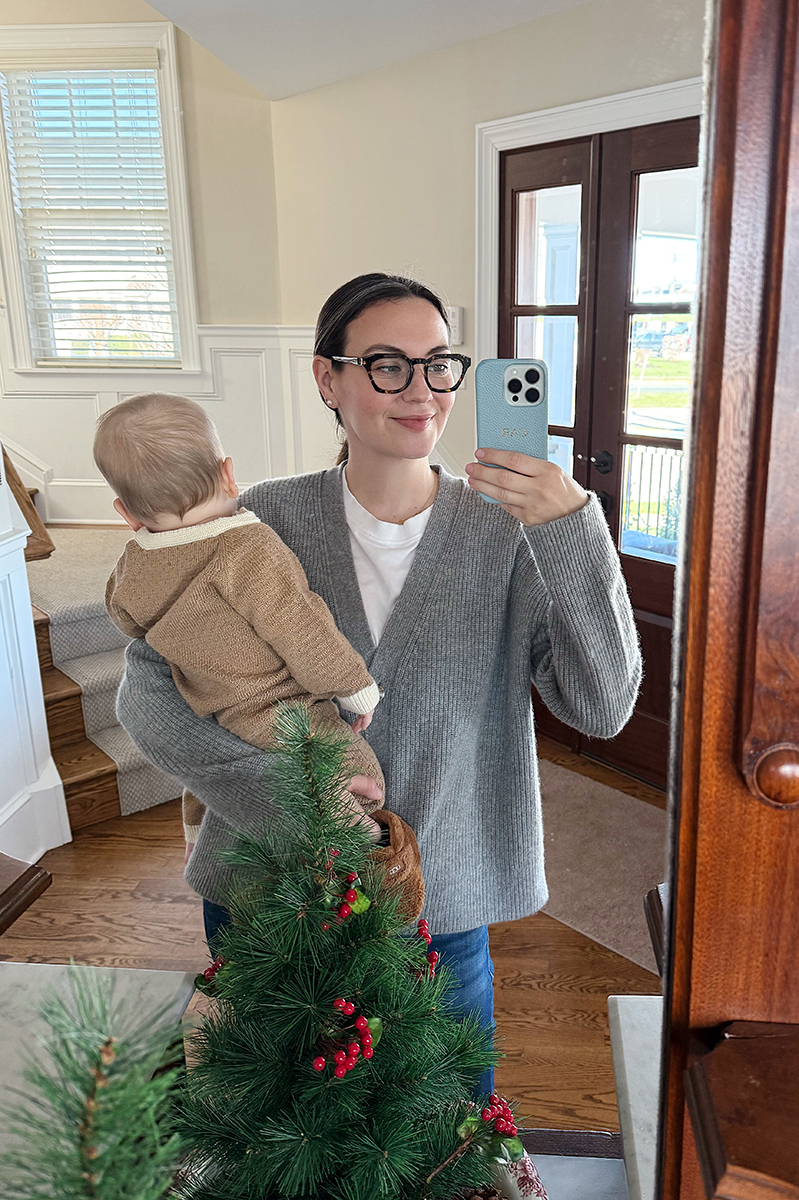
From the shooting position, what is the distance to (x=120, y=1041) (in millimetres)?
206

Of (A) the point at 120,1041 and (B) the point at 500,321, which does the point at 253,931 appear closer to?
(A) the point at 120,1041

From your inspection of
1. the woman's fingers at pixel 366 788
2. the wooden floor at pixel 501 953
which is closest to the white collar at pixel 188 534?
A: the woman's fingers at pixel 366 788

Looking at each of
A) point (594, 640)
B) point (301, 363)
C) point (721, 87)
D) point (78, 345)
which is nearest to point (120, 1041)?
point (721, 87)

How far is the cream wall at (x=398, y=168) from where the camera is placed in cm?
212

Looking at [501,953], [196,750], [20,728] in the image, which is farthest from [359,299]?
[20,728]

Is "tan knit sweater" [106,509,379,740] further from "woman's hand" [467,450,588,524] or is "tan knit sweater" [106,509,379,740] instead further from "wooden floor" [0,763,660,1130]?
"wooden floor" [0,763,660,1130]

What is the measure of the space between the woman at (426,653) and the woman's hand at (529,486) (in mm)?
110

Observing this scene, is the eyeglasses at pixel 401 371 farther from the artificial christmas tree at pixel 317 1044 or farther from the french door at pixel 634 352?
the artificial christmas tree at pixel 317 1044

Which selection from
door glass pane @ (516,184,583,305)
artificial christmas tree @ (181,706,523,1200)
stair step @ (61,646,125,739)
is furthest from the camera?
stair step @ (61,646,125,739)

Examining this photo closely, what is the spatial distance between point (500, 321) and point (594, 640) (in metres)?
1.59

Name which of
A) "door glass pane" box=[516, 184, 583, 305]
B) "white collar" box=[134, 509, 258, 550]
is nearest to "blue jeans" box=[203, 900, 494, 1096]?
"white collar" box=[134, 509, 258, 550]

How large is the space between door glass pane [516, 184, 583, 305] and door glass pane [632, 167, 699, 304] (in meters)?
0.07

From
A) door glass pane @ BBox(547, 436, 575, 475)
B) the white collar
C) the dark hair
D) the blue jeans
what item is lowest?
the blue jeans

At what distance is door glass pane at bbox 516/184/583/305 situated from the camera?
2.36ft
